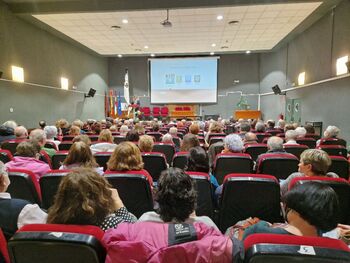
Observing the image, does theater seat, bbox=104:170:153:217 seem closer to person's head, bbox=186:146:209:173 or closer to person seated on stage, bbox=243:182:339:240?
person's head, bbox=186:146:209:173

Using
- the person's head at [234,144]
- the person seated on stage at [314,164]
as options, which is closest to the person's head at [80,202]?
the person seated on stage at [314,164]

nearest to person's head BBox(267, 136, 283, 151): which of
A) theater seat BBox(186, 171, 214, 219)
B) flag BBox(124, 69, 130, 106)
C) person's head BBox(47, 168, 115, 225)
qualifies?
theater seat BBox(186, 171, 214, 219)

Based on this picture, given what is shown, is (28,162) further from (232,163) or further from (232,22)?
(232,22)

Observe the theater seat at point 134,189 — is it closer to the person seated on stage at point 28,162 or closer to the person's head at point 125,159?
the person's head at point 125,159

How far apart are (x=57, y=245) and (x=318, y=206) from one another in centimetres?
119

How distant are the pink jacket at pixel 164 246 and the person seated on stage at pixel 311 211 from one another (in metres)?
0.42

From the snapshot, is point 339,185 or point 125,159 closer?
point 339,185

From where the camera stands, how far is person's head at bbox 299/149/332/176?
7.94ft

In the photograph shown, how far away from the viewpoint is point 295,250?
91 centimetres

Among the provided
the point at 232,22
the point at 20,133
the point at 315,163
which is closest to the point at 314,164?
the point at 315,163

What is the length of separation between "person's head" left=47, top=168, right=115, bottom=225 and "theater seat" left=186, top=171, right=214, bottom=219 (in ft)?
3.39

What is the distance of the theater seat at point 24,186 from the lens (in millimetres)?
2211

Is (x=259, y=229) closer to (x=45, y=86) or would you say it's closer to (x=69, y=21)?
(x=69, y=21)

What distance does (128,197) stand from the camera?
228cm
